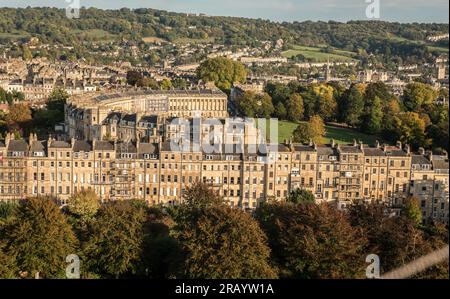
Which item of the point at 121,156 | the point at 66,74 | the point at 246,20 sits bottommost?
the point at 121,156

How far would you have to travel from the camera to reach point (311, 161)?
130ft

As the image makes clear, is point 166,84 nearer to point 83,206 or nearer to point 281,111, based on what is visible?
point 281,111

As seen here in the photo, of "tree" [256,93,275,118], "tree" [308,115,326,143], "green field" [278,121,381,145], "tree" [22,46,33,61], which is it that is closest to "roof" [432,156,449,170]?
"tree" [308,115,326,143]

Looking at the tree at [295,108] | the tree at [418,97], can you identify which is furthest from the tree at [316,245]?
the tree at [418,97]

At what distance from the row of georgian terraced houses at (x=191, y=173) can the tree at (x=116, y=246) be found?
440 inches

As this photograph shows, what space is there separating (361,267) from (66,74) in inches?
2928

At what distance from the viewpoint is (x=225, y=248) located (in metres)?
24.1

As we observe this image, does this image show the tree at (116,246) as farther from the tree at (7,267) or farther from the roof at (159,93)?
the roof at (159,93)

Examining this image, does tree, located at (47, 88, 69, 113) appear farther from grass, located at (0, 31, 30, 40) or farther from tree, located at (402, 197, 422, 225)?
grass, located at (0, 31, 30, 40)

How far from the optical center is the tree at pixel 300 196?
3603 centimetres

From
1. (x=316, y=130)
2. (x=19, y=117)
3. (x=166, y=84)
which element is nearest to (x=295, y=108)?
(x=316, y=130)
